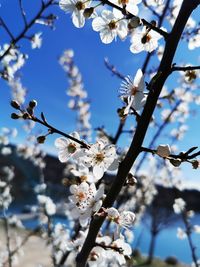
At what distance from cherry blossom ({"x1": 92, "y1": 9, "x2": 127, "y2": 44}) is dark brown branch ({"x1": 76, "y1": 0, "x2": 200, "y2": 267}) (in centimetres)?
28

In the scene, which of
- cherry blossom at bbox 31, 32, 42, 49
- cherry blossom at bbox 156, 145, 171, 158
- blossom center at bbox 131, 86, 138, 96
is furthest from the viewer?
cherry blossom at bbox 31, 32, 42, 49

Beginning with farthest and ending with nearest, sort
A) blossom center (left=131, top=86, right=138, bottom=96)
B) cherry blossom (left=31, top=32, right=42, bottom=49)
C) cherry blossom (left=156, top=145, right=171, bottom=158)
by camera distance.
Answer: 1. cherry blossom (left=31, top=32, right=42, bottom=49)
2. blossom center (left=131, top=86, right=138, bottom=96)
3. cherry blossom (left=156, top=145, right=171, bottom=158)

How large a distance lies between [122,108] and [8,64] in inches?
69.8

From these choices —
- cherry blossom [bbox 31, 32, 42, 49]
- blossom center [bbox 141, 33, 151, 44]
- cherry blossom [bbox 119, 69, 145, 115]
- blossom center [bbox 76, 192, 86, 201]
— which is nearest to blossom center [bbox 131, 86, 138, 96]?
cherry blossom [bbox 119, 69, 145, 115]

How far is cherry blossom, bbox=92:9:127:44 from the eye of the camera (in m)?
1.51

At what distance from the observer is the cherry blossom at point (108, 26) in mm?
1513

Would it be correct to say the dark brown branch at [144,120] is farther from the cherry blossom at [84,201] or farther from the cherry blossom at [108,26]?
the cherry blossom at [108,26]

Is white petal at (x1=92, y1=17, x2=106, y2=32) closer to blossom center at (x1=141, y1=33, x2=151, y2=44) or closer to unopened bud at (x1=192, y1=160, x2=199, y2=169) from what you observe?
blossom center at (x1=141, y1=33, x2=151, y2=44)

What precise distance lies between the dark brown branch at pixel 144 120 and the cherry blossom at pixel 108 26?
0.28 meters

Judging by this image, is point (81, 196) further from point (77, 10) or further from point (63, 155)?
point (77, 10)

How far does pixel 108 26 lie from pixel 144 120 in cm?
47

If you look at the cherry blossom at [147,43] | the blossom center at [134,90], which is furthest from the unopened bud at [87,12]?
the blossom center at [134,90]

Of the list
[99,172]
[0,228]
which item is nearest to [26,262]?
[0,228]

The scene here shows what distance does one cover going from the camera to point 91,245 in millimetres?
1269
